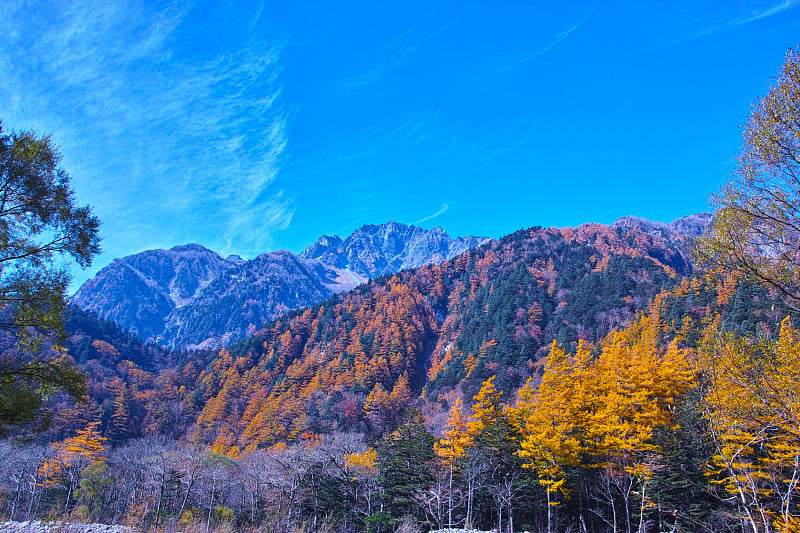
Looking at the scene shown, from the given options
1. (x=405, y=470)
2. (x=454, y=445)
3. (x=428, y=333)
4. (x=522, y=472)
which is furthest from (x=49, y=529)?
(x=428, y=333)

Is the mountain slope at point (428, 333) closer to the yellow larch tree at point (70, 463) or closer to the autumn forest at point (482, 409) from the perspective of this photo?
the autumn forest at point (482, 409)

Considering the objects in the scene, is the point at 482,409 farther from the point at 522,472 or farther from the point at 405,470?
the point at 405,470

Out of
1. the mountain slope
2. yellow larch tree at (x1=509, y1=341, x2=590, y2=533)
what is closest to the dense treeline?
yellow larch tree at (x1=509, y1=341, x2=590, y2=533)

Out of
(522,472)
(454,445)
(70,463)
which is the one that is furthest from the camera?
(70,463)

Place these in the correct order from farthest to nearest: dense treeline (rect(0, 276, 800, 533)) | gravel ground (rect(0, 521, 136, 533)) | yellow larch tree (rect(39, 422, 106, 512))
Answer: yellow larch tree (rect(39, 422, 106, 512)) < dense treeline (rect(0, 276, 800, 533)) < gravel ground (rect(0, 521, 136, 533))

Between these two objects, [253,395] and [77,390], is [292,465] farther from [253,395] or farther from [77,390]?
[253,395]

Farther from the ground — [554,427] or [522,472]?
[554,427]

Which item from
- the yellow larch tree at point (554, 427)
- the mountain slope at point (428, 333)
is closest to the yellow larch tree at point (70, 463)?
the mountain slope at point (428, 333)

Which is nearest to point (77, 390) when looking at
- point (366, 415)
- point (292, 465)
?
point (292, 465)

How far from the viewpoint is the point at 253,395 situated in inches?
3748

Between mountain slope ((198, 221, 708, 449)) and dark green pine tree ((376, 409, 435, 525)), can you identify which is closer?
dark green pine tree ((376, 409, 435, 525))

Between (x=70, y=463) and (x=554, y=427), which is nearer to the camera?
(x=554, y=427)

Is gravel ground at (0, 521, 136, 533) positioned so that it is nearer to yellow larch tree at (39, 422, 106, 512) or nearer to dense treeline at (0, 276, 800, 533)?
dense treeline at (0, 276, 800, 533)

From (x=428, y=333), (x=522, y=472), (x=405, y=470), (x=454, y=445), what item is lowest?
(x=405, y=470)
